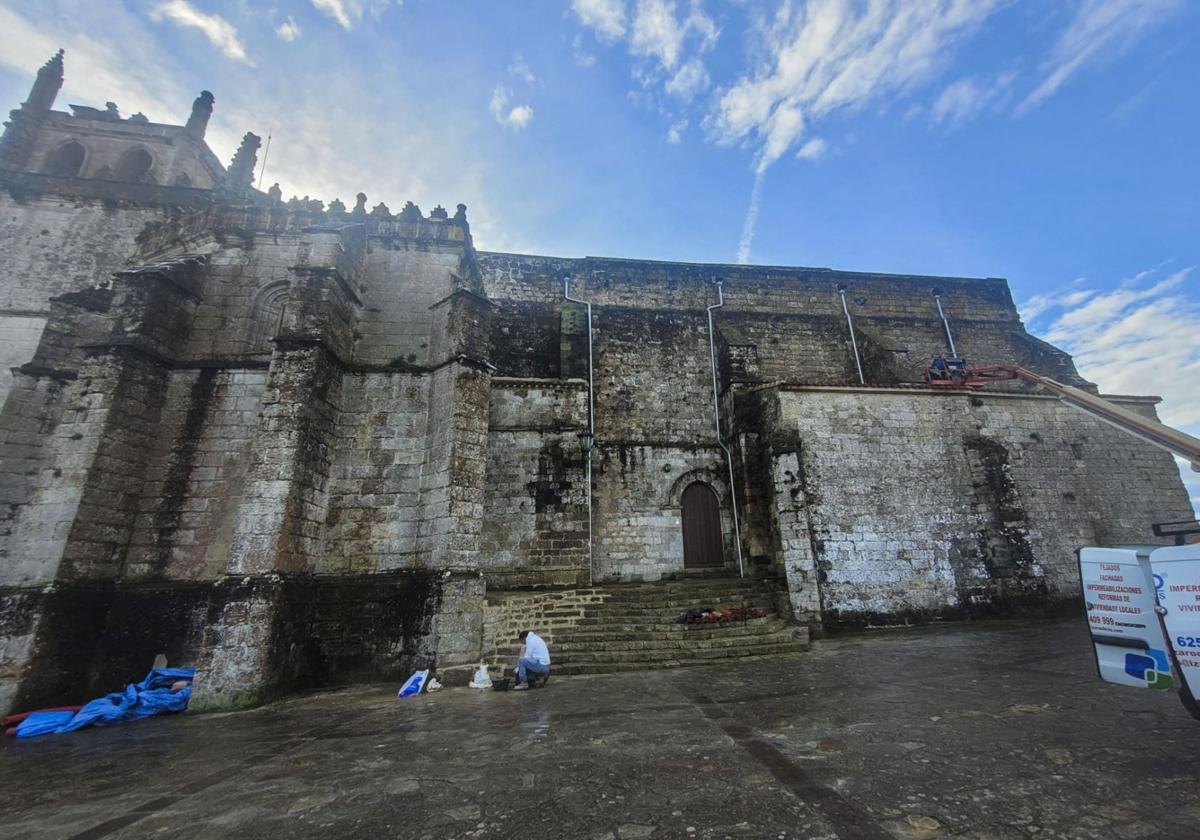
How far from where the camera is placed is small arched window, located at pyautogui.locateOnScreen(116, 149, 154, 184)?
1872 cm

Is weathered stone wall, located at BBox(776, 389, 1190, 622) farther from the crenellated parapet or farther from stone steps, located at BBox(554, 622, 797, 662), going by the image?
the crenellated parapet

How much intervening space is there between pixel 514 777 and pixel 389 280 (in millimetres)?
9538

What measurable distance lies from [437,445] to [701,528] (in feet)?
26.8

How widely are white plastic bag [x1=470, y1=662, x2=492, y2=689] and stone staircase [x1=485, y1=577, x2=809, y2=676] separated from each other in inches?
23.7

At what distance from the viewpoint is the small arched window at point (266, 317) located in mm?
9414

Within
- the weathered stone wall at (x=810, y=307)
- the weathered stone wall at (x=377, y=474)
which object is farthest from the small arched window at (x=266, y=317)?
the weathered stone wall at (x=810, y=307)

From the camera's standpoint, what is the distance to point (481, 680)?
735 centimetres

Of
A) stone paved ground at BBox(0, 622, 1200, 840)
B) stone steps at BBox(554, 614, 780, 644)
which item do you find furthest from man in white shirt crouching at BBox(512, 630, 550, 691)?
stone steps at BBox(554, 614, 780, 644)

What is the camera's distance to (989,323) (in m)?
17.8

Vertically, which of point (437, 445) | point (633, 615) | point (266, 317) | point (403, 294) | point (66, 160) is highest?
point (66, 160)

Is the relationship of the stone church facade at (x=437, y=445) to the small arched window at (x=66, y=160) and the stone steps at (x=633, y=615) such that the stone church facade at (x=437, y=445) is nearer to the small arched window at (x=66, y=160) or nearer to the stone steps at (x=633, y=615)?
the small arched window at (x=66, y=160)

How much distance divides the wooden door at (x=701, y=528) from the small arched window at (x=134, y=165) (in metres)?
24.5

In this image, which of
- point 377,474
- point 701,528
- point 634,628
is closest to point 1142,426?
point 634,628

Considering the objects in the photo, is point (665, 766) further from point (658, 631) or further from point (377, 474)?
point (377, 474)
